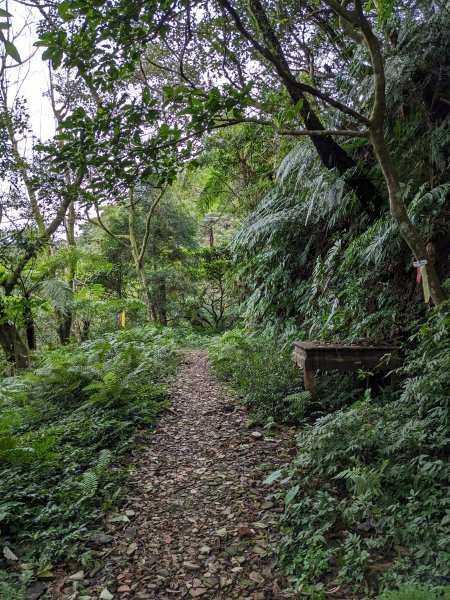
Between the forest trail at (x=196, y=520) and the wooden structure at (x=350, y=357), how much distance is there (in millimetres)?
776

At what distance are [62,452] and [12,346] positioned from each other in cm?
557

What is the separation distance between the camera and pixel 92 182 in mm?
2746

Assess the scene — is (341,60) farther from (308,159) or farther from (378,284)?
(378,284)

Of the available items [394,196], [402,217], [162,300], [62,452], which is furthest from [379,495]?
[162,300]

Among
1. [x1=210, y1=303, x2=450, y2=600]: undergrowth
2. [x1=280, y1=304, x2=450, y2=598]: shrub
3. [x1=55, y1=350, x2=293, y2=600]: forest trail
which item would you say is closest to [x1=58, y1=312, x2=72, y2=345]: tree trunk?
[x1=55, y1=350, x2=293, y2=600]: forest trail

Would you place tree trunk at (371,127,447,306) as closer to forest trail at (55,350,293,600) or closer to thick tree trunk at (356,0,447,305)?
thick tree trunk at (356,0,447,305)

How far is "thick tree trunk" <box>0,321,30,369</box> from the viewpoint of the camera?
805cm

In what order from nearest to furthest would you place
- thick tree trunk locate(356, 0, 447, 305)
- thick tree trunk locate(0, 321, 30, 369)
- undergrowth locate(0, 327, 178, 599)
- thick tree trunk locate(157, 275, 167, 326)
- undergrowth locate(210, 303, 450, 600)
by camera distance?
undergrowth locate(210, 303, 450, 600) → undergrowth locate(0, 327, 178, 599) → thick tree trunk locate(356, 0, 447, 305) → thick tree trunk locate(0, 321, 30, 369) → thick tree trunk locate(157, 275, 167, 326)

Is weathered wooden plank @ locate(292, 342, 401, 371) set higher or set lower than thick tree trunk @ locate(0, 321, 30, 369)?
lower

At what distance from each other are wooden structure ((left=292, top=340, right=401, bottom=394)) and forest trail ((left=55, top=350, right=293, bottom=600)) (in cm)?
78

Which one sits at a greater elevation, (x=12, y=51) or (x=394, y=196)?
(x=12, y=51)

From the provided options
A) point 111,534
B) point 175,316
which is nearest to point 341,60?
point 111,534

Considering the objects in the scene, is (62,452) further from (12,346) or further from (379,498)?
(12,346)

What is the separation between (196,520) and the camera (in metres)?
2.65
